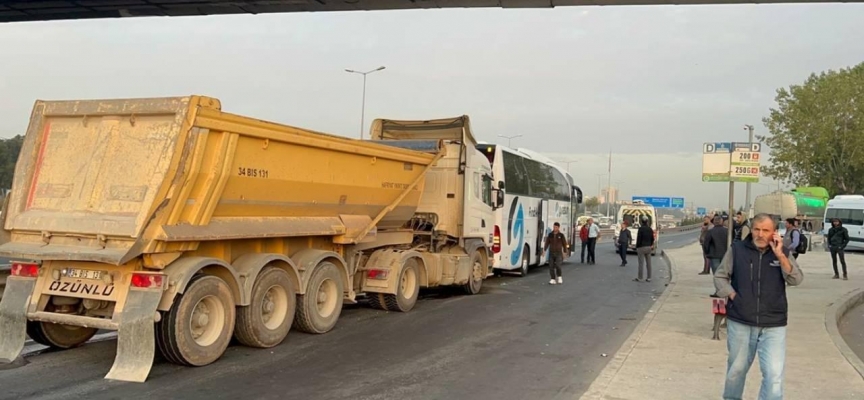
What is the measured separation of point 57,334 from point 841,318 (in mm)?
12983

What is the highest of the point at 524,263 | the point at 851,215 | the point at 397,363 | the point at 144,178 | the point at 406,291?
the point at 851,215

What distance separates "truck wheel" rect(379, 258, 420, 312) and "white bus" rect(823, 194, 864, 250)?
29466 millimetres

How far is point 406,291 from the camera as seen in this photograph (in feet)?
39.3

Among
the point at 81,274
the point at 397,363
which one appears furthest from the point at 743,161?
the point at 81,274

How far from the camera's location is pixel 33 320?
7223mm

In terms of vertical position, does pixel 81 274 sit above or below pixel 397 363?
above

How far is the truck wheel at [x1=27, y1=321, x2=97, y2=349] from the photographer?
7.64 meters

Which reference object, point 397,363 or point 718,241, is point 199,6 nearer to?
point 397,363

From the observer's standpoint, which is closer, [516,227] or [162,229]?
[162,229]

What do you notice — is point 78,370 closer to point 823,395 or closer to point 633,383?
point 633,383

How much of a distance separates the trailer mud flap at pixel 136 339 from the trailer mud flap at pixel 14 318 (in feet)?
4.19

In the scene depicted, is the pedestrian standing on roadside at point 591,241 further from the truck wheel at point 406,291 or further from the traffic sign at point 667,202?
the traffic sign at point 667,202

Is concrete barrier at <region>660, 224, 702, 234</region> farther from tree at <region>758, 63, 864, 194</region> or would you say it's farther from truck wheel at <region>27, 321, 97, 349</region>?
truck wheel at <region>27, 321, 97, 349</region>

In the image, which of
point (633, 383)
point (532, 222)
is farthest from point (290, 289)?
point (532, 222)
